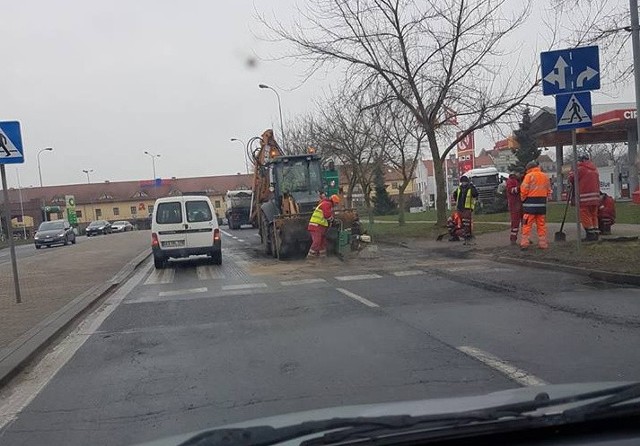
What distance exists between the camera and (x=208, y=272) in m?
16.8

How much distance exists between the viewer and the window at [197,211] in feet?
60.4

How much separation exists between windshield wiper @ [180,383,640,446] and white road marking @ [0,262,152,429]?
3.18 meters

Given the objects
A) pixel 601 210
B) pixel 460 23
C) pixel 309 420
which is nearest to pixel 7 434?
pixel 309 420

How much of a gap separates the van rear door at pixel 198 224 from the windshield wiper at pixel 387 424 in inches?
610

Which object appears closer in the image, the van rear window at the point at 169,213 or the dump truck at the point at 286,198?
the van rear window at the point at 169,213

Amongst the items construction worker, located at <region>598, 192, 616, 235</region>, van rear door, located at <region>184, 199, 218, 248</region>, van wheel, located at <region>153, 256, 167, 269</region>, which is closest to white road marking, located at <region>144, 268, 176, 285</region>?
van wheel, located at <region>153, 256, 167, 269</region>

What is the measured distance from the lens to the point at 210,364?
6.89m

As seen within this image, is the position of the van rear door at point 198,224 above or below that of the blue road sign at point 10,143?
below

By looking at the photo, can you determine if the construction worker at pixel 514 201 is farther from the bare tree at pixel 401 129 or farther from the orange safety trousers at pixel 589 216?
the bare tree at pixel 401 129

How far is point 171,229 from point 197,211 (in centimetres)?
85

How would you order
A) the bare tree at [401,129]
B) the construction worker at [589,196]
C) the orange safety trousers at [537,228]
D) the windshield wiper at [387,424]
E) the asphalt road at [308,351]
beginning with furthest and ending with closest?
1. the bare tree at [401,129]
2. the construction worker at [589,196]
3. the orange safety trousers at [537,228]
4. the asphalt road at [308,351]
5. the windshield wiper at [387,424]

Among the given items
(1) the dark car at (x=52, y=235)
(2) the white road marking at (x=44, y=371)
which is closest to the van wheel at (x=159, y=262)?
(2) the white road marking at (x=44, y=371)

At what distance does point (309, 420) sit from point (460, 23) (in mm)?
19782

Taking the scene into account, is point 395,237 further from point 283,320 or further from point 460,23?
point 283,320
